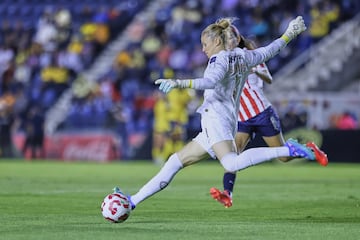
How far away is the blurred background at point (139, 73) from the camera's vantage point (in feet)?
90.3

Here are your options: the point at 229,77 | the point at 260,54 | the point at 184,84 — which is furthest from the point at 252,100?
the point at 184,84

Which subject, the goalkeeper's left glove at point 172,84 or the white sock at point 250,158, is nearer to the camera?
the goalkeeper's left glove at point 172,84

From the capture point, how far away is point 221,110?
10258mm

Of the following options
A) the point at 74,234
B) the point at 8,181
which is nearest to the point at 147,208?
the point at 74,234

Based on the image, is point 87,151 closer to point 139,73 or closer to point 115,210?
point 139,73

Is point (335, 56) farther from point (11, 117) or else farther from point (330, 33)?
point (11, 117)

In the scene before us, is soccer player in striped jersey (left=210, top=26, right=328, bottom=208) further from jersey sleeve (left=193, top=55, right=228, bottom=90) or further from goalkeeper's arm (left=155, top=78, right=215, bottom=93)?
goalkeeper's arm (left=155, top=78, right=215, bottom=93)

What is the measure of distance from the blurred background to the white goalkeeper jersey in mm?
15129

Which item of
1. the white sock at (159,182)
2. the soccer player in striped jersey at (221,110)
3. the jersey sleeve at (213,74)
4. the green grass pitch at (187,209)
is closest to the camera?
the green grass pitch at (187,209)

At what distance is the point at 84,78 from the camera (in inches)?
1351

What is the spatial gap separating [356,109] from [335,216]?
52.1ft

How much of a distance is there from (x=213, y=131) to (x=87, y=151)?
20990 millimetres

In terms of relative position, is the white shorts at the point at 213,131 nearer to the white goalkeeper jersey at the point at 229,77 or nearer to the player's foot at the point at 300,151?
the white goalkeeper jersey at the point at 229,77

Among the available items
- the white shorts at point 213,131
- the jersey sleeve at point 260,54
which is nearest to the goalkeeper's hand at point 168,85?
the white shorts at point 213,131
